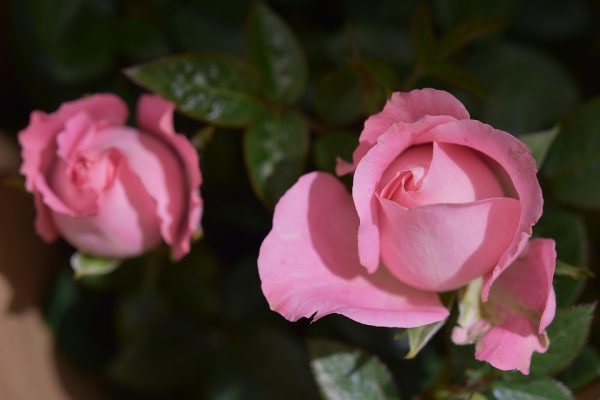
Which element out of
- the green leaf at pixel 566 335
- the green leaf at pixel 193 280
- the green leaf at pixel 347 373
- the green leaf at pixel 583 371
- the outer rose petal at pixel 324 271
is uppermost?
the outer rose petal at pixel 324 271

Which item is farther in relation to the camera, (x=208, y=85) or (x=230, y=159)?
(x=230, y=159)

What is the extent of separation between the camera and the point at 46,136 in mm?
462

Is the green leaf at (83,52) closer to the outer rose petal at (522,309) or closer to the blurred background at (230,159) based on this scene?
the blurred background at (230,159)

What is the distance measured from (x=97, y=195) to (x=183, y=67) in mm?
Result: 104

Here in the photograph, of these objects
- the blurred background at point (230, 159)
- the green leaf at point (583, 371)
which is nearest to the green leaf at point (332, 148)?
the blurred background at point (230, 159)

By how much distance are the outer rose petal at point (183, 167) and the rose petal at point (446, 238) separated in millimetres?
131

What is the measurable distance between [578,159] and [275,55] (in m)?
0.23

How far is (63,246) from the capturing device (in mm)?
639

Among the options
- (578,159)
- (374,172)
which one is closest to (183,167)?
(374,172)

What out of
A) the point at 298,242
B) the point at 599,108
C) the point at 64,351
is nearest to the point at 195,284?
the point at 64,351

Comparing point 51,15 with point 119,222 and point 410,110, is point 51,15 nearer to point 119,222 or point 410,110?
point 119,222

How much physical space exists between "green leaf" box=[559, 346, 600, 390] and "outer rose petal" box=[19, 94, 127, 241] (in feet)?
1.17

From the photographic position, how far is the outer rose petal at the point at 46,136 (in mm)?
451

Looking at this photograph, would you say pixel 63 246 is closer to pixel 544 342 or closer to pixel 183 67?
pixel 183 67
